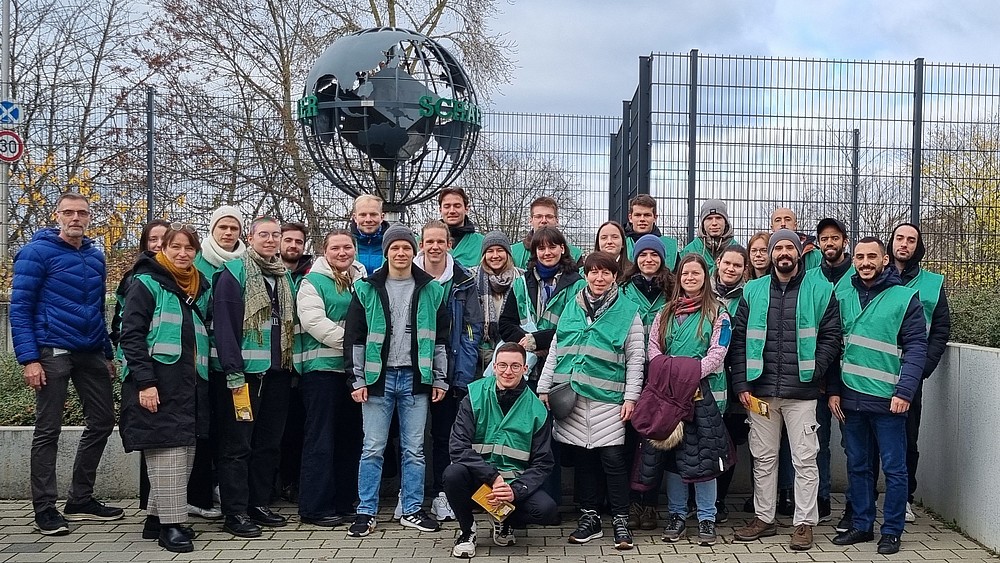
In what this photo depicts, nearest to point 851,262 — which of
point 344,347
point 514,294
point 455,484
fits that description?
point 514,294

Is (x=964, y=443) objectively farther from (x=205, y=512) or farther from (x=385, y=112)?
(x=205, y=512)

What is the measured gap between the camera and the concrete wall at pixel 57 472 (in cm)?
657

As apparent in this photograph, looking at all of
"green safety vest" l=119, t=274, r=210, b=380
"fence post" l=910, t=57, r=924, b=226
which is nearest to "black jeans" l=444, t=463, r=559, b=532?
"green safety vest" l=119, t=274, r=210, b=380

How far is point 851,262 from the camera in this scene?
632 cm

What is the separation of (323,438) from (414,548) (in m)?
1.04

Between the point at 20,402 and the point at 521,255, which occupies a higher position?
the point at 521,255

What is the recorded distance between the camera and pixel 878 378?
5516 millimetres

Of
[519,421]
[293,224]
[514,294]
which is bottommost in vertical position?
[519,421]

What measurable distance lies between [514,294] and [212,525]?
104 inches

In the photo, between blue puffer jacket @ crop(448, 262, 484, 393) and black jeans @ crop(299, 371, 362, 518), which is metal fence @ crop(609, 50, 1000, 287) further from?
black jeans @ crop(299, 371, 362, 518)

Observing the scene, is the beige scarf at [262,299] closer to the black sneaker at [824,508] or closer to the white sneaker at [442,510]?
the white sneaker at [442,510]

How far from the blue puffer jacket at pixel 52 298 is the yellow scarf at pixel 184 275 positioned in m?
0.84

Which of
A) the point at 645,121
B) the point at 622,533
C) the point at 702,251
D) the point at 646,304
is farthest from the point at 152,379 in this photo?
the point at 645,121

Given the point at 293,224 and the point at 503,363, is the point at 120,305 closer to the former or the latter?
the point at 293,224
